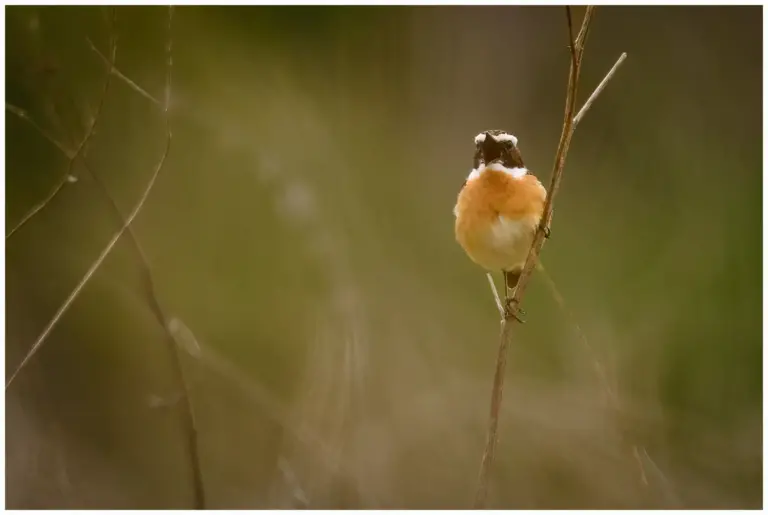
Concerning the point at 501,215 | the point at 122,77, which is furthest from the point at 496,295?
the point at 122,77

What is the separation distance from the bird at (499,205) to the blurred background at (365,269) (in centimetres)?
8

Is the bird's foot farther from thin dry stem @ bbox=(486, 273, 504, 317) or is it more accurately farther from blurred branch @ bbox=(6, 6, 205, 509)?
blurred branch @ bbox=(6, 6, 205, 509)

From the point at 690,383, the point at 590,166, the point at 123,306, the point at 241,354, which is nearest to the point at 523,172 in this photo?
the point at 590,166

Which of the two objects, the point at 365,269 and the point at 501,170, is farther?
the point at 365,269

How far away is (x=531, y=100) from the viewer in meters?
1.53

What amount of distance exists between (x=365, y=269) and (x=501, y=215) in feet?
1.08

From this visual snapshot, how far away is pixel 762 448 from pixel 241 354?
3.36 ft

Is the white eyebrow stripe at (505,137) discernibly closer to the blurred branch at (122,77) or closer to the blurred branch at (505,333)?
the blurred branch at (505,333)

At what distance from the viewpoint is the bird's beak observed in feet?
4.39

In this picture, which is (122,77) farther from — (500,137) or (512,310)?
(512,310)

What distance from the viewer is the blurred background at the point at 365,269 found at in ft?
4.47

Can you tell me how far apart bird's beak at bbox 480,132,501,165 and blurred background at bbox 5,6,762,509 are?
0.09 m

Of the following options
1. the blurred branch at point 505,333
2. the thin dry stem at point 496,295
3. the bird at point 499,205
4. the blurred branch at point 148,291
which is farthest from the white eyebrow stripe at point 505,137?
the blurred branch at point 148,291

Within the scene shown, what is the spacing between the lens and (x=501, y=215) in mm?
1318
